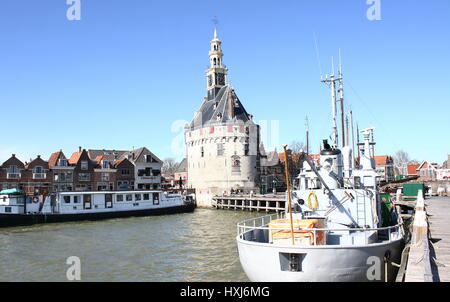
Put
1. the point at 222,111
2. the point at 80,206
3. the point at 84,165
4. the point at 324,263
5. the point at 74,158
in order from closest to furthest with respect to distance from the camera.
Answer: the point at 324,263
the point at 80,206
the point at 84,165
the point at 74,158
the point at 222,111

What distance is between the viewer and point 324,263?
14.4 metres

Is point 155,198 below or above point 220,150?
below

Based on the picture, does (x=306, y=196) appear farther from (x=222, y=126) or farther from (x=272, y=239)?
(x=222, y=126)

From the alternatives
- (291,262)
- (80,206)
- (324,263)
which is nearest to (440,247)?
(324,263)

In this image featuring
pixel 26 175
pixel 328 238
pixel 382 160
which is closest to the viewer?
pixel 328 238

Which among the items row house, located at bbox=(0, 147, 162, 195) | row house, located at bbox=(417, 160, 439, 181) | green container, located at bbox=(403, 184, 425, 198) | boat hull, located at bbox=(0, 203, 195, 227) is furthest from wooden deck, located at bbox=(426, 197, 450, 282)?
row house, located at bbox=(417, 160, 439, 181)

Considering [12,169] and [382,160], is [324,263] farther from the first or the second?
[382,160]

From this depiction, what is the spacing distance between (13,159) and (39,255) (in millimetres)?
44247

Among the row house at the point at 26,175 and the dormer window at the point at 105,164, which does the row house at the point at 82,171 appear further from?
the row house at the point at 26,175

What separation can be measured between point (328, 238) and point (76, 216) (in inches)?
1430

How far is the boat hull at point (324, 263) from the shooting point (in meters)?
14.3

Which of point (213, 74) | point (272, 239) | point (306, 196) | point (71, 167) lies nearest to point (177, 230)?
point (306, 196)

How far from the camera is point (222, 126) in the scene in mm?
73938

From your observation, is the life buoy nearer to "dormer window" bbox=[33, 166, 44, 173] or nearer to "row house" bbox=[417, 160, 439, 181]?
"dormer window" bbox=[33, 166, 44, 173]
